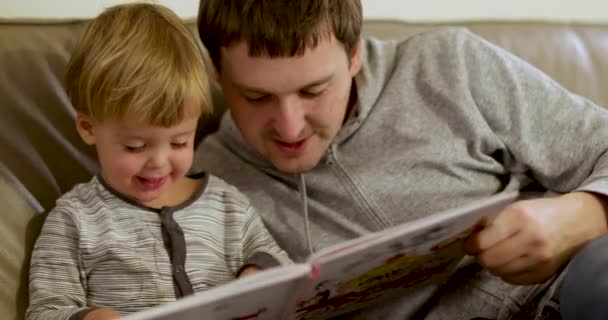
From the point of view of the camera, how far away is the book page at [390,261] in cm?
81

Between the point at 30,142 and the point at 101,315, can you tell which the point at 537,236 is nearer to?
the point at 101,315

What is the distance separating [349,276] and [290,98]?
11.8 inches

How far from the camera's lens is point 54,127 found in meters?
1.15

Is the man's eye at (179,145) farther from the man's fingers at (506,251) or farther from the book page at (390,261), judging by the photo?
the man's fingers at (506,251)

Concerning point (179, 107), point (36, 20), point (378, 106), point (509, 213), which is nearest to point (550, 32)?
point (378, 106)

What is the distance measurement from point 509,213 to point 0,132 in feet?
2.59

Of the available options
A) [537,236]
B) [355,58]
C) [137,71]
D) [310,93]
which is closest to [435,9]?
[355,58]

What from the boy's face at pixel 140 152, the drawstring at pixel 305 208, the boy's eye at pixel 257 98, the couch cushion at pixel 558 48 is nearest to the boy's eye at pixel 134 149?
the boy's face at pixel 140 152

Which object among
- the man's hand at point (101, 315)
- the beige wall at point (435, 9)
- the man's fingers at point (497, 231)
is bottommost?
the man's hand at point (101, 315)

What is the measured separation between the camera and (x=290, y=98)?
106 centimetres

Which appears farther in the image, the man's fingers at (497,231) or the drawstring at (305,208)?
the drawstring at (305,208)

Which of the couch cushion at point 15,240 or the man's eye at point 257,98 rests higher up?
the man's eye at point 257,98

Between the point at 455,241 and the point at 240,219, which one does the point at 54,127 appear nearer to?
the point at 240,219

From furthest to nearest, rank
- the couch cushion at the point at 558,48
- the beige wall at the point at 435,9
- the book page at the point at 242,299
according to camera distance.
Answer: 1. the couch cushion at the point at 558,48
2. the beige wall at the point at 435,9
3. the book page at the point at 242,299
